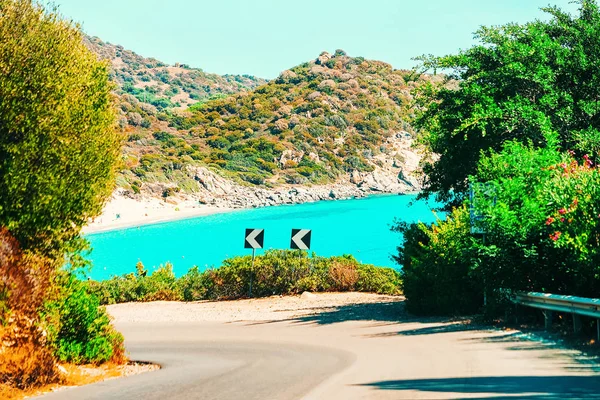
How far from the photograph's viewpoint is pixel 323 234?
94.2 meters

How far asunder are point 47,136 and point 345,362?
6472mm

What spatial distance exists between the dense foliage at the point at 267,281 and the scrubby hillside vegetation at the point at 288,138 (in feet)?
314

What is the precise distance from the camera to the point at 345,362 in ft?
38.0

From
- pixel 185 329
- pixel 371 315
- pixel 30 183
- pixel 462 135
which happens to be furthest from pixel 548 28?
pixel 30 183

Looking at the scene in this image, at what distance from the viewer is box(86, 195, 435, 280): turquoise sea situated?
75.3m

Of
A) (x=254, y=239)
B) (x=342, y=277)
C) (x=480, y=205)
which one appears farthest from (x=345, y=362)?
(x=342, y=277)

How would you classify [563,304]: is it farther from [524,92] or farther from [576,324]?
[524,92]

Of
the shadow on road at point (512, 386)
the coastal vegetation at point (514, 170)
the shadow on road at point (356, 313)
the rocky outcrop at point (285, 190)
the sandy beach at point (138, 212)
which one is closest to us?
the shadow on road at point (512, 386)

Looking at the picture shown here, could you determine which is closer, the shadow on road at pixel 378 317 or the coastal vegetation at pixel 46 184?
the coastal vegetation at pixel 46 184

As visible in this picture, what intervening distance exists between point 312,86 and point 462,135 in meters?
166

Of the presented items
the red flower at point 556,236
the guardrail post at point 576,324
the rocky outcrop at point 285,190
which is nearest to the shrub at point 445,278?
the red flower at point 556,236

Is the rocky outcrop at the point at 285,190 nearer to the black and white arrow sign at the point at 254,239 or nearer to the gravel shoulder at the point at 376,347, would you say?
the black and white arrow sign at the point at 254,239

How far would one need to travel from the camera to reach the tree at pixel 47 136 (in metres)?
11.0

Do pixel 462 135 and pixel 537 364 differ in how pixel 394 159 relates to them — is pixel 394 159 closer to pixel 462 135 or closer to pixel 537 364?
pixel 462 135
